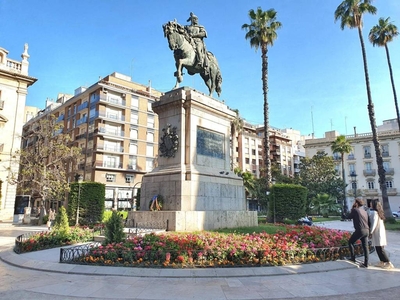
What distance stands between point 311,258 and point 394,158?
70.9m

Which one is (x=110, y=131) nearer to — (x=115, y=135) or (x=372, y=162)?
(x=115, y=135)

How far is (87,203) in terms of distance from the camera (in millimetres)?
27781

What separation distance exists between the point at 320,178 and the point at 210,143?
162 ft

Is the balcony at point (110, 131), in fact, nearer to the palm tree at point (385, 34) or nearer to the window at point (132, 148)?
the window at point (132, 148)

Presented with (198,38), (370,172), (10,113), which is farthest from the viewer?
(370,172)

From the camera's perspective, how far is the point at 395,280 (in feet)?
24.5

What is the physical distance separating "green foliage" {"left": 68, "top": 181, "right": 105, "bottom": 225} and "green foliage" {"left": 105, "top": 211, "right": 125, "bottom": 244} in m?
18.8

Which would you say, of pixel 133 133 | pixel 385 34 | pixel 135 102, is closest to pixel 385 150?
pixel 385 34

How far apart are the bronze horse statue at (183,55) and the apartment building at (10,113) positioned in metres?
27.9

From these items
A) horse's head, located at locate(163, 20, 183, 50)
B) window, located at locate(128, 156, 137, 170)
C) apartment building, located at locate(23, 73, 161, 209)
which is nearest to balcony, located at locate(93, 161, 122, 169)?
apartment building, located at locate(23, 73, 161, 209)

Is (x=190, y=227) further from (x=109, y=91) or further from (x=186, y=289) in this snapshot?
(x=109, y=91)

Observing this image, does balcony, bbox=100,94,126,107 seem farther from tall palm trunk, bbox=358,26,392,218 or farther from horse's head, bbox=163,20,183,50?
horse's head, bbox=163,20,183,50

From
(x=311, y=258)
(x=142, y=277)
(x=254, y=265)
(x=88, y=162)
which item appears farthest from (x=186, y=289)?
(x=88, y=162)

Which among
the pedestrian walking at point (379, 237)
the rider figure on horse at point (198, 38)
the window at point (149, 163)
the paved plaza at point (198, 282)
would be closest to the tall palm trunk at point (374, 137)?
the rider figure on horse at point (198, 38)
